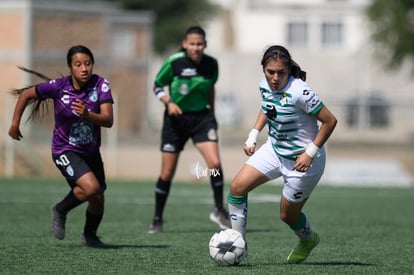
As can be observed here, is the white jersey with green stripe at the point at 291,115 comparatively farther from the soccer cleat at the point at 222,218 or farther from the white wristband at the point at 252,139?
the soccer cleat at the point at 222,218

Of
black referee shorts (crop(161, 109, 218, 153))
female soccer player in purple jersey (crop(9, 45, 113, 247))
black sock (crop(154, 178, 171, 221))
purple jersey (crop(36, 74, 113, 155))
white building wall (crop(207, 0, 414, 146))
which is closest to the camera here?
female soccer player in purple jersey (crop(9, 45, 113, 247))

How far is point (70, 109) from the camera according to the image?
9461 mm

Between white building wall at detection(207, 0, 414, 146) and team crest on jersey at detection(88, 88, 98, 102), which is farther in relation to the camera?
white building wall at detection(207, 0, 414, 146)

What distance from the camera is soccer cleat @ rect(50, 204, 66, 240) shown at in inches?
378

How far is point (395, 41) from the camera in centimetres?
3603

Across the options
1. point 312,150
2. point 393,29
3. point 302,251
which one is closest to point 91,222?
point 302,251

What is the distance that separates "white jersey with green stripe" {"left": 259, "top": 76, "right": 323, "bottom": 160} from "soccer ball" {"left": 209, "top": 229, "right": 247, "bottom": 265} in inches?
31.5

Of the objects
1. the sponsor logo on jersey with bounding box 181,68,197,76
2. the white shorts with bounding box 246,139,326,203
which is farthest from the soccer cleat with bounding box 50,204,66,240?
the sponsor logo on jersey with bounding box 181,68,197,76

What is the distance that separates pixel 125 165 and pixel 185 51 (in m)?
13.4

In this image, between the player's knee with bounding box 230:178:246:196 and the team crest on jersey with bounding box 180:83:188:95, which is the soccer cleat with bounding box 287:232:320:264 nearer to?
the player's knee with bounding box 230:178:246:196

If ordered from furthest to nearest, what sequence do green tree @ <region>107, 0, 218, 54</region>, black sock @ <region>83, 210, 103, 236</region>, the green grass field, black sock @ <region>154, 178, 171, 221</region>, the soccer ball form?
green tree @ <region>107, 0, 218, 54</region> → black sock @ <region>154, 178, 171, 221</region> → black sock @ <region>83, 210, 103, 236</region> → the green grass field → the soccer ball

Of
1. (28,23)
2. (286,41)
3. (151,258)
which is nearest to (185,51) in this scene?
(151,258)

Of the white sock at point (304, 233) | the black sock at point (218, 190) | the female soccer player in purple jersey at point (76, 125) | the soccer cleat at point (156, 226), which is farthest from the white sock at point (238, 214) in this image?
the black sock at point (218, 190)

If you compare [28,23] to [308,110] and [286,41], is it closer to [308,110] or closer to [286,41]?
[308,110]
